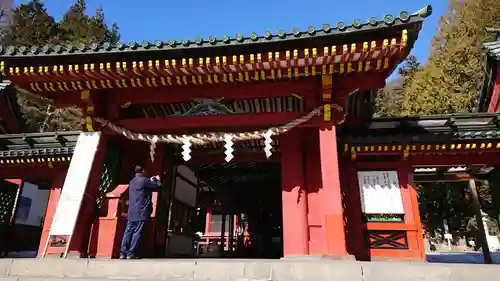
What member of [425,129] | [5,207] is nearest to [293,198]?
[425,129]

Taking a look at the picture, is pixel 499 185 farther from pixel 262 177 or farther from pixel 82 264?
pixel 82 264

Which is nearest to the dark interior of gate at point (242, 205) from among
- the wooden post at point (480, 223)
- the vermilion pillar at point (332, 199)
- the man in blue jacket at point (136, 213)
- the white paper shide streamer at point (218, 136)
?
the white paper shide streamer at point (218, 136)

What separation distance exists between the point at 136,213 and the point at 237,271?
284cm

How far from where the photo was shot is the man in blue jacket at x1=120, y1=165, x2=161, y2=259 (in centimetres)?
670

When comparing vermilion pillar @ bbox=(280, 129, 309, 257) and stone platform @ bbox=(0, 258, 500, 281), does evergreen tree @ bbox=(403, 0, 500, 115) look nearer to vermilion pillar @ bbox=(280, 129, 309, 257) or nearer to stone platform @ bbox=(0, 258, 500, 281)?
vermilion pillar @ bbox=(280, 129, 309, 257)

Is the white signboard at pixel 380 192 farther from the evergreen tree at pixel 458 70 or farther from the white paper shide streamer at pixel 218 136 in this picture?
the evergreen tree at pixel 458 70

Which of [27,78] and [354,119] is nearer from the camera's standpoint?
[27,78]

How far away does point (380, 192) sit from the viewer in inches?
353

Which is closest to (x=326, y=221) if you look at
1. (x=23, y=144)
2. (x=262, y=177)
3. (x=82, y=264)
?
(x=82, y=264)

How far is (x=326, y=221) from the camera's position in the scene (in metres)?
6.56

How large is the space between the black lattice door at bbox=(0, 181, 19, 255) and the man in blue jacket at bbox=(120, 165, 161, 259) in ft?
27.5

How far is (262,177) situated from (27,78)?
9.95 m

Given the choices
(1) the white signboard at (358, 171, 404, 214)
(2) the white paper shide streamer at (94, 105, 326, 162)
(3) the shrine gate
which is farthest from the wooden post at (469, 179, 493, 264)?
(2) the white paper shide streamer at (94, 105, 326, 162)

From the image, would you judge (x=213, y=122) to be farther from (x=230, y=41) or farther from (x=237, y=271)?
(x=237, y=271)
